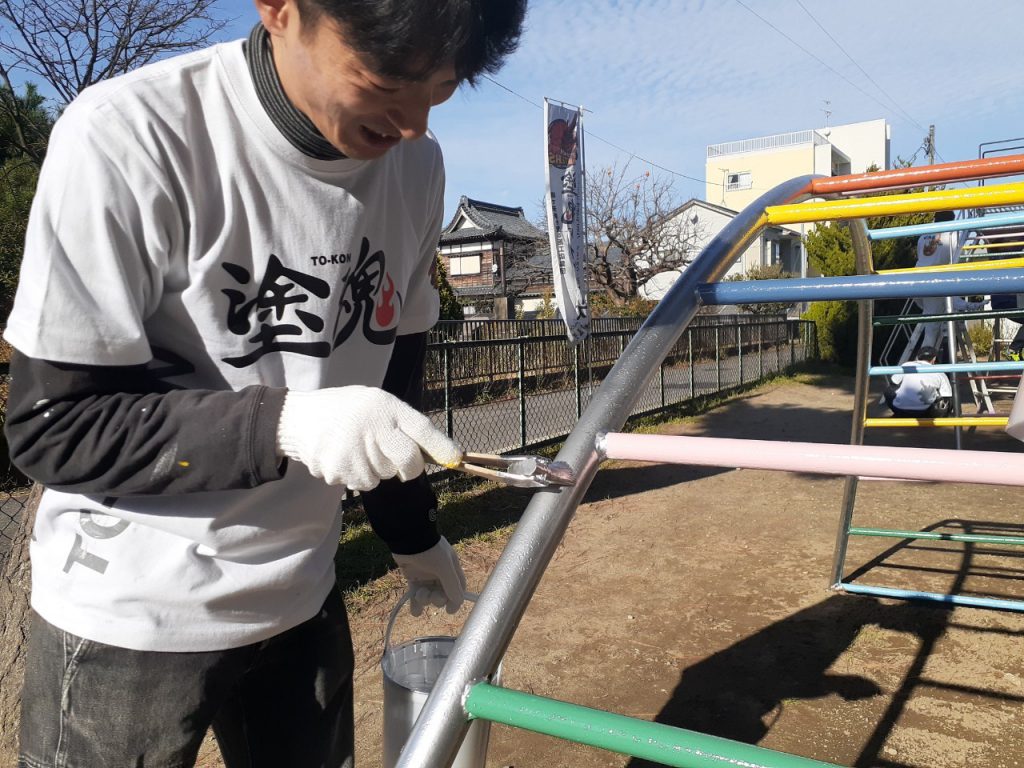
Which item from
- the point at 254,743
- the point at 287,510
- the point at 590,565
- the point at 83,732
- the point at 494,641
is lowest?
the point at 590,565

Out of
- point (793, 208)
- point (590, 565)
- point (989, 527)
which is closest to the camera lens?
point (793, 208)

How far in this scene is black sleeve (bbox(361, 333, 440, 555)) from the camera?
1.36 metres

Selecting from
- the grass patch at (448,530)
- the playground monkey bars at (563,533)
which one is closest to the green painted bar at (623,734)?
the playground monkey bars at (563,533)

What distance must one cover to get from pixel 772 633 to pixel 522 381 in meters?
3.11

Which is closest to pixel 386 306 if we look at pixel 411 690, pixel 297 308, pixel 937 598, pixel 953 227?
pixel 297 308

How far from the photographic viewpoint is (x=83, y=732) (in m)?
0.92

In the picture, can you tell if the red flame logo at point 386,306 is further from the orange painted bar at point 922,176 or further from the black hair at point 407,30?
the orange painted bar at point 922,176

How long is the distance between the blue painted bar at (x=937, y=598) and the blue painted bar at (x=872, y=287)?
82.9 inches

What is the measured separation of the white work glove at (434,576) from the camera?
148 centimetres

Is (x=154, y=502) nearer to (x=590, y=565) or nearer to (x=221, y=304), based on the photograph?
(x=221, y=304)

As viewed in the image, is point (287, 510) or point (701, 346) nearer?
point (287, 510)

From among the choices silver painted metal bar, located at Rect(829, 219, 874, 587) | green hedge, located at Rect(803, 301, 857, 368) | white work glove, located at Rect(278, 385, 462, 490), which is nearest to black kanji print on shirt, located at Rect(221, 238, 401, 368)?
white work glove, located at Rect(278, 385, 462, 490)

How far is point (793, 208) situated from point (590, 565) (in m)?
2.58

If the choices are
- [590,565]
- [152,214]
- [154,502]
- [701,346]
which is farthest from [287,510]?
[701,346]
